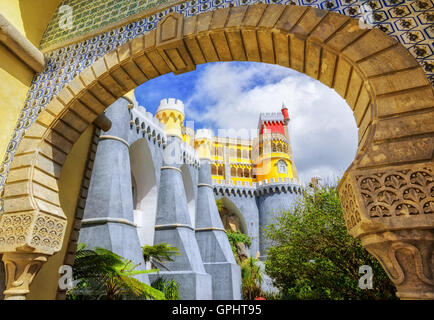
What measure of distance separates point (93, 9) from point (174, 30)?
219 centimetres

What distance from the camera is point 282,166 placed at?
27375 millimetres

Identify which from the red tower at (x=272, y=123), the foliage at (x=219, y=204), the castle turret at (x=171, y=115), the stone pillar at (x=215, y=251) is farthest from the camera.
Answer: the red tower at (x=272, y=123)

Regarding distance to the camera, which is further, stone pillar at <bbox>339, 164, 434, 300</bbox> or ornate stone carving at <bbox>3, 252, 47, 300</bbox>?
ornate stone carving at <bbox>3, 252, 47, 300</bbox>

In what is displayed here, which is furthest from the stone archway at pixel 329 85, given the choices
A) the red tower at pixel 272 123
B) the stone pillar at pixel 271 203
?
the red tower at pixel 272 123

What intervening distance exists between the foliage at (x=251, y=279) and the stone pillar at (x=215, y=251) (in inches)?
85.1

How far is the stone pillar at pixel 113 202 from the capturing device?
991 cm

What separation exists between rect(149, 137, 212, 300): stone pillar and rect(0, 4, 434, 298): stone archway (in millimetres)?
10144

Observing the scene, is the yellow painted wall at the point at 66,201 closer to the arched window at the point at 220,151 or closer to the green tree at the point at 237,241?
the green tree at the point at 237,241

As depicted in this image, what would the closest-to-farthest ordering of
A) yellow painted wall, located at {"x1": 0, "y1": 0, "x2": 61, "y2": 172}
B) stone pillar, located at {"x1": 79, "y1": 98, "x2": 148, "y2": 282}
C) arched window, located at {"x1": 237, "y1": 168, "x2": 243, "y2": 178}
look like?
yellow painted wall, located at {"x1": 0, "y1": 0, "x2": 61, "y2": 172}
stone pillar, located at {"x1": 79, "y1": 98, "x2": 148, "y2": 282}
arched window, located at {"x1": 237, "y1": 168, "x2": 243, "y2": 178}

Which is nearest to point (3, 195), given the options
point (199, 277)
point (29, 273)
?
point (29, 273)

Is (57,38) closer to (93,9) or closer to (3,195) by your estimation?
(93,9)

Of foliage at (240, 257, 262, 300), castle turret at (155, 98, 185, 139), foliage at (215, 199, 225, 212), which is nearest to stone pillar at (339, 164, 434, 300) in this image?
castle turret at (155, 98, 185, 139)

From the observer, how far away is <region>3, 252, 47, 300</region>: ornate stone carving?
9.96 feet

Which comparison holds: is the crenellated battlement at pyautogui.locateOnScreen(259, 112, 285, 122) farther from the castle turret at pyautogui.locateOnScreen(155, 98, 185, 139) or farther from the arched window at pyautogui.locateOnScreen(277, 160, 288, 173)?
the castle turret at pyautogui.locateOnScreen(155, 98, 185, 139)
